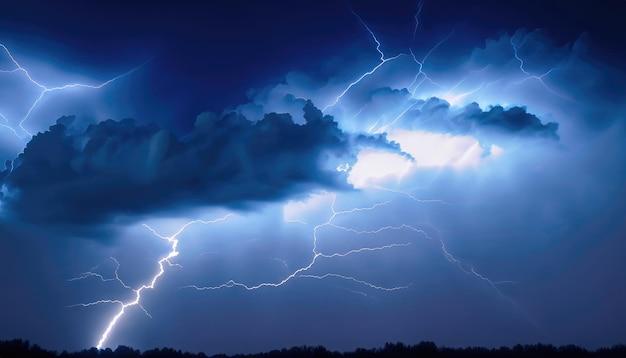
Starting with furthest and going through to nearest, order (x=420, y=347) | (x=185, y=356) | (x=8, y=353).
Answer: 1. (x=185, y=356)
2. (x=420, y=347)
3. (x=8, y=353)

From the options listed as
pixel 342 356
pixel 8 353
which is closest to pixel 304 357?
pixel 342 356

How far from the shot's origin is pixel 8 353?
15.6m

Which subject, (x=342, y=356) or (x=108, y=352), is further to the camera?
(x=108, y=352)

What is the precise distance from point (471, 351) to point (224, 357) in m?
8.27

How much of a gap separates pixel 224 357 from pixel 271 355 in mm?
2332

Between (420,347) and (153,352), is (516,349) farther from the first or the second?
(153,352)

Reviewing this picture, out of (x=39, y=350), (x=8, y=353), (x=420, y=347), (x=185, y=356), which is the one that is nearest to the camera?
(x=8, y=353)

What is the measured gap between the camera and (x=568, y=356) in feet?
57.0

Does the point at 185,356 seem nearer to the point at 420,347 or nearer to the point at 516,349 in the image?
the point at 420,347

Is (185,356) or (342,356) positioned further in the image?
(185,356)

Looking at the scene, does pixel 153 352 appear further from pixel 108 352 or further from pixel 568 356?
pixel 568 356

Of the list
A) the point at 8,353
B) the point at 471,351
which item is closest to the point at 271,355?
the point at 471,351

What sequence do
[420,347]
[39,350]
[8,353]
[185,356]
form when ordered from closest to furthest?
1. [8,353]
2. [39,350]
3. [420,347]
4. [185,356]

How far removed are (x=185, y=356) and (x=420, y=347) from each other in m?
7.56
